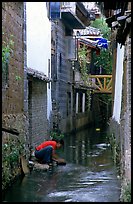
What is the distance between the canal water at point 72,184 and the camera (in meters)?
9.77

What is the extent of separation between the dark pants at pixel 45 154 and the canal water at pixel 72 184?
1.37 feet

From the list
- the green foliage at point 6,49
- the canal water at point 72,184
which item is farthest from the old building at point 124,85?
the green foliage at point 6,49

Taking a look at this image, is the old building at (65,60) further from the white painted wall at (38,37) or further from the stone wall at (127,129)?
the stone wall at (127,129)

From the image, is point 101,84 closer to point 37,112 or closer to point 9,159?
point 37,112

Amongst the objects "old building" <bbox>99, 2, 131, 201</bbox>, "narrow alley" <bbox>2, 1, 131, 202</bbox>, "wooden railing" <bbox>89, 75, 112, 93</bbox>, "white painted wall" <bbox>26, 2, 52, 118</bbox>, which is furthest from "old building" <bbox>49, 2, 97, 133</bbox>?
"old building" <bbox>99, 2, 131, 201</bbox>

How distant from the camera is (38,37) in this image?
18156 mm

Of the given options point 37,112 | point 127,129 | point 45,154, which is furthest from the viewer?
point 37,112

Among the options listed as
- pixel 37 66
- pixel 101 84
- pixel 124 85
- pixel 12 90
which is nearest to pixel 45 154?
pixel 12 90

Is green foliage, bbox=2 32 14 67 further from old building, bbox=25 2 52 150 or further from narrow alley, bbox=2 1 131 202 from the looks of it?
old building, bbox=25 2 52 150

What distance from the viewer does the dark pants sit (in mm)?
14016

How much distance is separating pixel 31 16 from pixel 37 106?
3.67 m

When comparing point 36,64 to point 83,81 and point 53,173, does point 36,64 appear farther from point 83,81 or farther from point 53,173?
point 83,81

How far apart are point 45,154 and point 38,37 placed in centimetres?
613

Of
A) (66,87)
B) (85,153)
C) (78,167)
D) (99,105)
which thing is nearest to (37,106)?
(85,153)
